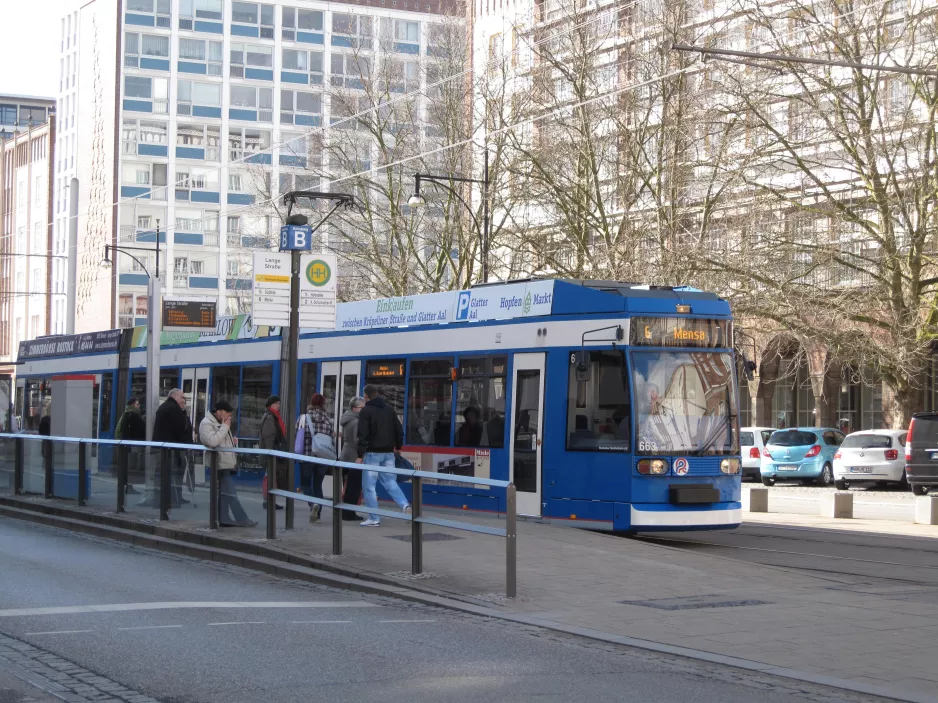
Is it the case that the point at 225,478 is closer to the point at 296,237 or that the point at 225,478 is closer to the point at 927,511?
the point at 296,237

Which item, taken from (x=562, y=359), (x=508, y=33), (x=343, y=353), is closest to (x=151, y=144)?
(x=508, y=33)

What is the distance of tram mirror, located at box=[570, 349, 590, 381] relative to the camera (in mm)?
17234

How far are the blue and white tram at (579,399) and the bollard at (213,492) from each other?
51 centimetres

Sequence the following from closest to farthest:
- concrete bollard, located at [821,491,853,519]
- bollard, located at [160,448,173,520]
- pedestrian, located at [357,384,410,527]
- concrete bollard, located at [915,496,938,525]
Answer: pedestrian, located at [357,384,410,527] → bollard, located at [160,448,173,520] → concrete bollard, located at [915,496,938,525] → concrete bollard, located at [821,491,853,519]

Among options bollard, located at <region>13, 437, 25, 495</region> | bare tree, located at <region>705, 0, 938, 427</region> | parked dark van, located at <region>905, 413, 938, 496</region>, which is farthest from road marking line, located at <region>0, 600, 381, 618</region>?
bare tree, located at <region>705, 0, 938, 427</region>

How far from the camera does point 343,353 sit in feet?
75.3

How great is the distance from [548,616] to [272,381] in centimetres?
1476

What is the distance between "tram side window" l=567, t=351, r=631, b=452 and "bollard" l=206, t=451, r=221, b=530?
13.9ft

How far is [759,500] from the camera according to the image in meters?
27.2

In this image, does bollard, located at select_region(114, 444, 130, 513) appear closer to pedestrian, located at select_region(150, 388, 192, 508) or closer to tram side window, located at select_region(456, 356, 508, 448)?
pedestrian, located at select_region(150, 388, 192, 508)

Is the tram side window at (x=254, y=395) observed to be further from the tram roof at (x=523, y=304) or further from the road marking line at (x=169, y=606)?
the road marking line at (x=169, y=606)

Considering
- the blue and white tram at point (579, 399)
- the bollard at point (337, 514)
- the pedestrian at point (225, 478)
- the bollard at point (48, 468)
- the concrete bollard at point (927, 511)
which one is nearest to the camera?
the bollard at point (337, 514)

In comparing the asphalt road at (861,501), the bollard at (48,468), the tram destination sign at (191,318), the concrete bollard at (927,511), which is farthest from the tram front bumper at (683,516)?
the tram destination sign at (191,318)

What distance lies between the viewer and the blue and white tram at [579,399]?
17.2 metres
